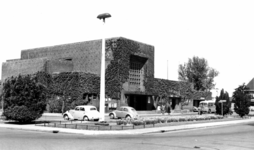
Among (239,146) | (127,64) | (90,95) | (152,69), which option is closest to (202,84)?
(152,69)

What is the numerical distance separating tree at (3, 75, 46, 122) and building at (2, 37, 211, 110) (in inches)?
857

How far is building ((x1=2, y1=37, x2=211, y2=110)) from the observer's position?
50.1 m

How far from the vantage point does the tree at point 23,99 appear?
989 inches

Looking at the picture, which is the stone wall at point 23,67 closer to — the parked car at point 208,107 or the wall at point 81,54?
the wall at point 81,54

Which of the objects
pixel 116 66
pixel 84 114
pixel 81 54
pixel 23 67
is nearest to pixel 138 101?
pixel 116 66

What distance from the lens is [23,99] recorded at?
25.5m

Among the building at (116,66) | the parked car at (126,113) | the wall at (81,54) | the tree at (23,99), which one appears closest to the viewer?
the tree at (23,99)

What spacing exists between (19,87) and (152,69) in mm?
34481

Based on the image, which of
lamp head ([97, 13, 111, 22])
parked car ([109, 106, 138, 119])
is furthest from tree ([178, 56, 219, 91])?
lamp head ([97, 13, 111, 22])

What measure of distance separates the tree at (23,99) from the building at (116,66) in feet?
71.4

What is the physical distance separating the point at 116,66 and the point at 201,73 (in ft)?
157

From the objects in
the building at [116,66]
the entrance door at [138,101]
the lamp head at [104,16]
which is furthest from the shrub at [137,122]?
the entrance door at [138,101]

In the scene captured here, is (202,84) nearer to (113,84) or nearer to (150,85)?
(150,85)

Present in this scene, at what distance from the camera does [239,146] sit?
1357 centimetres
